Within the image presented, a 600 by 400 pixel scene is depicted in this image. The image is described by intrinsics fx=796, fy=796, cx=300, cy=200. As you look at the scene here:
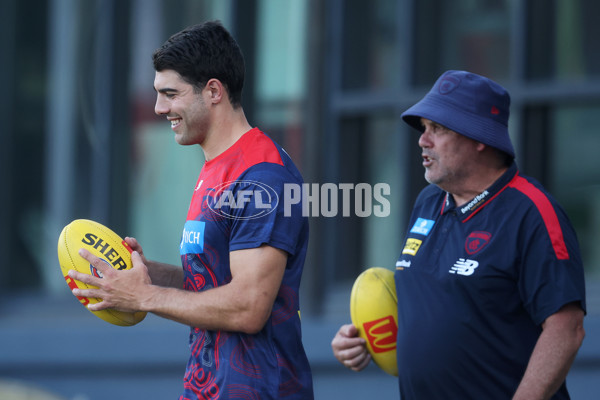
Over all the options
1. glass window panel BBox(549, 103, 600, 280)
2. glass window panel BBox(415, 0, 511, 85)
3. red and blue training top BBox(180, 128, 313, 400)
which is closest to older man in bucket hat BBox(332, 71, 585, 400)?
red and blue training top BBox(180, 128, 313, 400)

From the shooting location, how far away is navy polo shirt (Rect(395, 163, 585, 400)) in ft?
8.77

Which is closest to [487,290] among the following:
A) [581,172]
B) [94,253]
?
[94,253]

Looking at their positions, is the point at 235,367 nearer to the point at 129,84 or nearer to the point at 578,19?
the point at 578,19

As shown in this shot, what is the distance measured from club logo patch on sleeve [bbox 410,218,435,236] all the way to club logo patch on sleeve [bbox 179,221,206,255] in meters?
0.89

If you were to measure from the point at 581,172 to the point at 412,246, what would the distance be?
6.79ft

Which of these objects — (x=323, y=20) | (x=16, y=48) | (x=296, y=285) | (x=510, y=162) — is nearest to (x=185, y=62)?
(x=296, y=285)

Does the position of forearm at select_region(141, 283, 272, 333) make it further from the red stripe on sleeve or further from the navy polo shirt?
the red stripe on sleeve

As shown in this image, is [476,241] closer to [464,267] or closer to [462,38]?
[464,267]

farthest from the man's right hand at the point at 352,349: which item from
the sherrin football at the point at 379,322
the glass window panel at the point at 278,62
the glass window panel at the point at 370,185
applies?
the glass window panel at the point at 278,62

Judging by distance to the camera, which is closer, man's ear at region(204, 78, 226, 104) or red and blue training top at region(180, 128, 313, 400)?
red and blue training top at region(180, 128, 313, 400)

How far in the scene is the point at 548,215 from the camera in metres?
2.71

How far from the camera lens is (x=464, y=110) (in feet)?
9.59

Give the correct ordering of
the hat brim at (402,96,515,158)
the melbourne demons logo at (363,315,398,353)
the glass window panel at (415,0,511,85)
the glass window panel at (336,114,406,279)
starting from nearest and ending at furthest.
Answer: the hat brim at (402,96,515,158) < the melbourne demons logo at (363,315,398,353) < the glass window panel at (415,0,511,85) < the glass window panel at (336,114,406,279)

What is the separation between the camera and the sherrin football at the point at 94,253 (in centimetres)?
289
